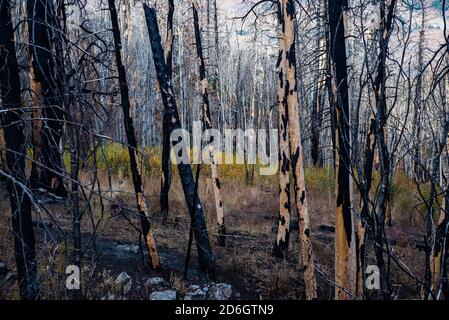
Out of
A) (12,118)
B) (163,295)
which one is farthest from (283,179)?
(12,118)

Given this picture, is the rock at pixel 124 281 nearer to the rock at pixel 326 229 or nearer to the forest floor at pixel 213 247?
the forest floor at pixel 213 247

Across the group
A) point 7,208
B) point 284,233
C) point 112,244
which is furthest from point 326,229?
point 7,208

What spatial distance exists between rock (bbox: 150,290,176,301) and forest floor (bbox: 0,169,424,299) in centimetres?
15

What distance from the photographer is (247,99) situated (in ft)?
118

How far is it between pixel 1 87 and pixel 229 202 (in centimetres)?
897

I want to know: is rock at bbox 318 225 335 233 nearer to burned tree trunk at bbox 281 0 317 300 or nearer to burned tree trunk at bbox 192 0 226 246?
burned tree trunk at bbox 192 0 226 246

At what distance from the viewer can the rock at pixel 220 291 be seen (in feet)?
17.4

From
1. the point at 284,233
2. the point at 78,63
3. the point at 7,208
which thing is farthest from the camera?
the point at 284,233

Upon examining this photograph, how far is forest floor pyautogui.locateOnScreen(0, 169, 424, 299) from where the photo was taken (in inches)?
191

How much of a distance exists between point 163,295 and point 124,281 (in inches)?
23.2

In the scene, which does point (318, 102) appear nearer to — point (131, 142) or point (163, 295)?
point (131, 142)

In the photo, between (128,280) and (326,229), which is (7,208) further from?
(326,229)

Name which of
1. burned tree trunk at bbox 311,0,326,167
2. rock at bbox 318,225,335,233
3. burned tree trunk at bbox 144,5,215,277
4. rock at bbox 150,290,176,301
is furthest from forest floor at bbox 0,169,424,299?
burned tree trunk at bbox 311,0,326,167
